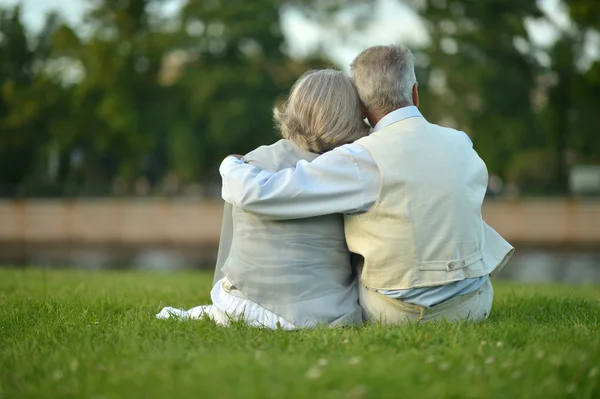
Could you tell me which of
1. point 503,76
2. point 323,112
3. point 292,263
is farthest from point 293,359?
point 503,76

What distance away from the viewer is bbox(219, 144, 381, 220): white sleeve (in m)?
3.97

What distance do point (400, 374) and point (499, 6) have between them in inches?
1151

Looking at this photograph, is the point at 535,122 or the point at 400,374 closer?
the point at 400,374

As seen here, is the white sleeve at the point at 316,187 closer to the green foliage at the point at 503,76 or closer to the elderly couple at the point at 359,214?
the elderly couple at the point at 359,214

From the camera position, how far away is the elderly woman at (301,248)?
13.7 feet

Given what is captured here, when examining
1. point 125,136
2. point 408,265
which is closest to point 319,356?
point 408,265

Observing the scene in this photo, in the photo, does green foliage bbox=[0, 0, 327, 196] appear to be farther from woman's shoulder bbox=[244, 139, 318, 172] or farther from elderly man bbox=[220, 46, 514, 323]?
elderly man bbox=[220, 46, 514, 323]

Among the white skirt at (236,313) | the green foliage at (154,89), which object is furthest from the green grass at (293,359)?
the green foliage at (154,89)

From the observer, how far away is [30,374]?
3.30 meters

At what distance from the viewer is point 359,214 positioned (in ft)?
13.4

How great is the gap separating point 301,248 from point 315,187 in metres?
0.40

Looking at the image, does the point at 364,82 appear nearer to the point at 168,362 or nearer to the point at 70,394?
the point at 168,362

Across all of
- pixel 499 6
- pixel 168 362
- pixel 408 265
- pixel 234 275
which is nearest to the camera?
pixel 168 362

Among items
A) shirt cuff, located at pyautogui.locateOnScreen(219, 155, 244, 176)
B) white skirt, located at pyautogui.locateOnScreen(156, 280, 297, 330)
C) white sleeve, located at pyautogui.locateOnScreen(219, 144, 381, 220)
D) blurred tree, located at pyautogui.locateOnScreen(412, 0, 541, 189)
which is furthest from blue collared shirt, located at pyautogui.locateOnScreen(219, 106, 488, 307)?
blurred tree, located at pyautogui.locateOnScreen(412, 0, 541, 189)
